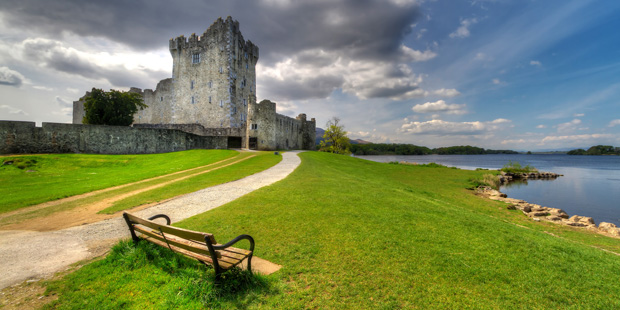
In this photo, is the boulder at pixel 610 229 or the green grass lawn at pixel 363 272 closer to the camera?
the green grass lawn at pixel 363 272

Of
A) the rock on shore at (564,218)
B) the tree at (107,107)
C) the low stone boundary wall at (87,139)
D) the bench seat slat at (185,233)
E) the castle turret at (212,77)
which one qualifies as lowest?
the rock on shore at (564,218)

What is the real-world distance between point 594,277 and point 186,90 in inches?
2122

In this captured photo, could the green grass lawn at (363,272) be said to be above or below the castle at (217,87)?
below

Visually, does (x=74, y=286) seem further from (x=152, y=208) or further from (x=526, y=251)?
(x=526, y=251)

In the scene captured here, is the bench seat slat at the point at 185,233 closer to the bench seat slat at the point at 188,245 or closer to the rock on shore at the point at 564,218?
the bench seat slat at the point at 188,245

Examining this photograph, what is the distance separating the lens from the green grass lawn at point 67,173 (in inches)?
477

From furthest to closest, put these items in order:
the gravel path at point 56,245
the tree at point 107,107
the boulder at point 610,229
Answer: the tree at point 107,107, the boulder at point 610,229, the gravel path at point 56,245

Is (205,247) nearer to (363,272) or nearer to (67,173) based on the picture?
(363,272)

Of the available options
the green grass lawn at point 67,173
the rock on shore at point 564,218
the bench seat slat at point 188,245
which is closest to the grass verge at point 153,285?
the bench seat slat at point 188,245

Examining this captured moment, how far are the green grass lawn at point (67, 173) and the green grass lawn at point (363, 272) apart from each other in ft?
32.7

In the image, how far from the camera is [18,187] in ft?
46.4

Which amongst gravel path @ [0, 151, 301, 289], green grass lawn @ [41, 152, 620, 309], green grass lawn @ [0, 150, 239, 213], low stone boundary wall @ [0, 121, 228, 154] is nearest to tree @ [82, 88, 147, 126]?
low stone boundary wall @ [0, 121, 228, 154]

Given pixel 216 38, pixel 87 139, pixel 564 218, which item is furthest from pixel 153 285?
pixel 216 38

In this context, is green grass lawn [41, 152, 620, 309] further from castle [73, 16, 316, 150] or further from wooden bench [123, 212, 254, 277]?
castle [73, 16, 316, 150]
